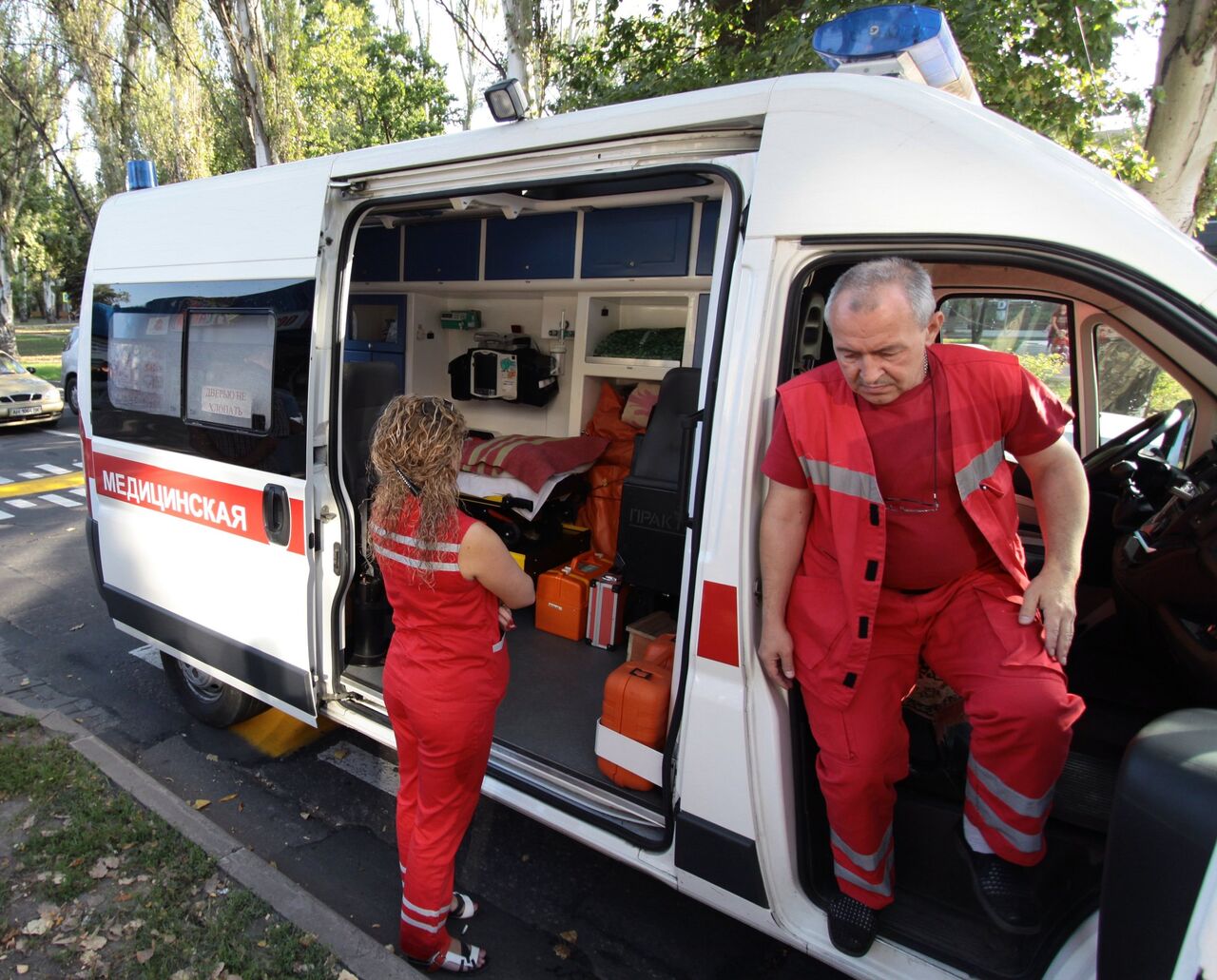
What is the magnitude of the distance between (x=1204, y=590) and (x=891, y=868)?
3.88 ft

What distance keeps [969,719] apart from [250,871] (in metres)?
2.38

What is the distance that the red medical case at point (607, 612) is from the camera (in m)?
3.74

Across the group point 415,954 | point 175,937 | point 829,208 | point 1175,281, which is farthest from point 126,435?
point 1175,281

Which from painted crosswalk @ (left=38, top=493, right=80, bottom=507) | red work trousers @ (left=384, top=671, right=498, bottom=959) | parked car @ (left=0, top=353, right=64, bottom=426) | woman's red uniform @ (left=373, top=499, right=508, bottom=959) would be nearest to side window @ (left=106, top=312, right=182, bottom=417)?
woman's red uniform @ (left=373, top=499, right=508, bottom=959)

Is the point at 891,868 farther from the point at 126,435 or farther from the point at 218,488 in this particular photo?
the point at 126,435

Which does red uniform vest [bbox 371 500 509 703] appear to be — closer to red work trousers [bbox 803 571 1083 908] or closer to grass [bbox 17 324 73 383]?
red work trousers [bbox 803 571 1083 908]

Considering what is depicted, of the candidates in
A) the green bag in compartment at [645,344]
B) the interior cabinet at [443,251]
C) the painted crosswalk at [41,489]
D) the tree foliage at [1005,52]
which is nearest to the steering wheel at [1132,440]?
the green bag in compartment at [645,344]

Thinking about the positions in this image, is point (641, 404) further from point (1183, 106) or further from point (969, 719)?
point (1183, 106)

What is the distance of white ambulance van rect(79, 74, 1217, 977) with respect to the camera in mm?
1507

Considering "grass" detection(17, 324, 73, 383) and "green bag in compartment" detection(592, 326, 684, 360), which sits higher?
"green bag in compartment" detection(592, 326, 684, 360)

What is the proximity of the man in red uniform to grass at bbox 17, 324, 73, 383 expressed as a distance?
17.2 m

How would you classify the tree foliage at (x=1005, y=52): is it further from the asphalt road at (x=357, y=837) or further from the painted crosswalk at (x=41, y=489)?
the painted crosswalk at (x=41, y=489)

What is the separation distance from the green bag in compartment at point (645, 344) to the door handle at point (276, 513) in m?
2.57

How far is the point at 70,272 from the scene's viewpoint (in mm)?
37469
